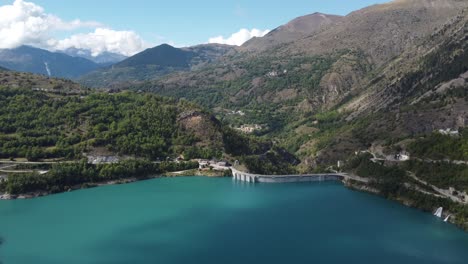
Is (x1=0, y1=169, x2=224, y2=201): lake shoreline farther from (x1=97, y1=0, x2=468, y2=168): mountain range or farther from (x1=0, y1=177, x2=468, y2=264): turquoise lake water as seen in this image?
(x1=97, y1=0, x2=468, y2=168): mountain range

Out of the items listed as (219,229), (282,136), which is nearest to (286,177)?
(219,229)

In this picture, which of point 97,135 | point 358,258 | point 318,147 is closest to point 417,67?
point 318,147

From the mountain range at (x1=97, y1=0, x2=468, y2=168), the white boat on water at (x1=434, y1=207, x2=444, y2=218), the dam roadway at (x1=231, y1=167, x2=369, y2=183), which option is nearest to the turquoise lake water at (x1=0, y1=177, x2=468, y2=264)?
the white boat on water at (x1=434, y1=207, x2=444, y2=218)

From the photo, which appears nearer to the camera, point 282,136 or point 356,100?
point 282,136

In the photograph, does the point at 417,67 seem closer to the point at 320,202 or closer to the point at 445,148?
the point at 445,148

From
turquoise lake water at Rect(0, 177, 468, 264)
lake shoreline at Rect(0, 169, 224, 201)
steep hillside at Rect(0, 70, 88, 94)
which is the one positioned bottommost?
turquoise lake water at Rect(0, 177, 468, 264)

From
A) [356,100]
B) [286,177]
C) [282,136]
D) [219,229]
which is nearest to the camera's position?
[219,229]

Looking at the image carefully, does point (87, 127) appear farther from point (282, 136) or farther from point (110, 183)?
point (282, 136)

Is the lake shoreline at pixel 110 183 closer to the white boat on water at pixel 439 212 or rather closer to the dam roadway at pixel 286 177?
the dam roadway at pixel 286 177
